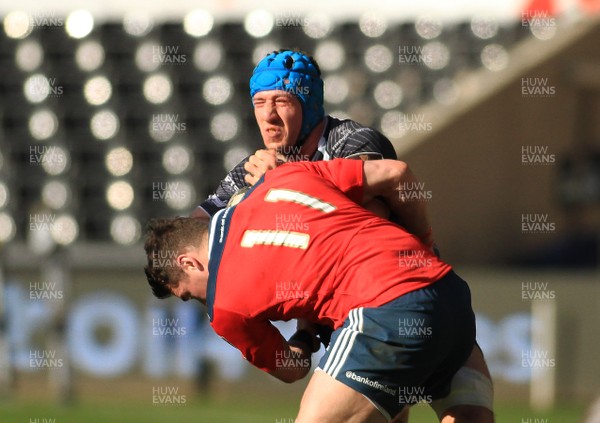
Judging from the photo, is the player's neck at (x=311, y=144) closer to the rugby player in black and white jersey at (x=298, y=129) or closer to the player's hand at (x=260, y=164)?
the rugby player in black and white jersey at (x=298, y=129)

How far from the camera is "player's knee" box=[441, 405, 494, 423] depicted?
4922 mm

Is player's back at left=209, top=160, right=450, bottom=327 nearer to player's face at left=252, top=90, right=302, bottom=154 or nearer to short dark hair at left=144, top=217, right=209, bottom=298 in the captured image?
short dark hair at left=144, top=217, right=209, bottom=298

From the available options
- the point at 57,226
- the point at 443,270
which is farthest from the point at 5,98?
the point at 443,270

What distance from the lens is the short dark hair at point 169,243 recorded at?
4.77 m

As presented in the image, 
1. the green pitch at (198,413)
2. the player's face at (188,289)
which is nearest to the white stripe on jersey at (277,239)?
the player's face at (188,289)

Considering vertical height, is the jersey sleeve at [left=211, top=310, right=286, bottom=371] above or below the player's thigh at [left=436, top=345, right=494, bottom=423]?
above

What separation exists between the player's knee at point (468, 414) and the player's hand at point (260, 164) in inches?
46.7

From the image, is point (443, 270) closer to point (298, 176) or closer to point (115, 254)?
point (298, 176)

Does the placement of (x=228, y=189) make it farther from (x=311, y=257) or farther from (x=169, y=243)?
(x=311, y=257)

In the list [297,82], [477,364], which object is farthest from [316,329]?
[297,82]

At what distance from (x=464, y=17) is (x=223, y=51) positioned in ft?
9.77

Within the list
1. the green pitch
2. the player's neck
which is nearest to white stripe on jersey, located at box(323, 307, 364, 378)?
the player's neck

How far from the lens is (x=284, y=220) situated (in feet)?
15.0

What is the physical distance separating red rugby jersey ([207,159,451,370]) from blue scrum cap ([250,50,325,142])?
27.4 inches
